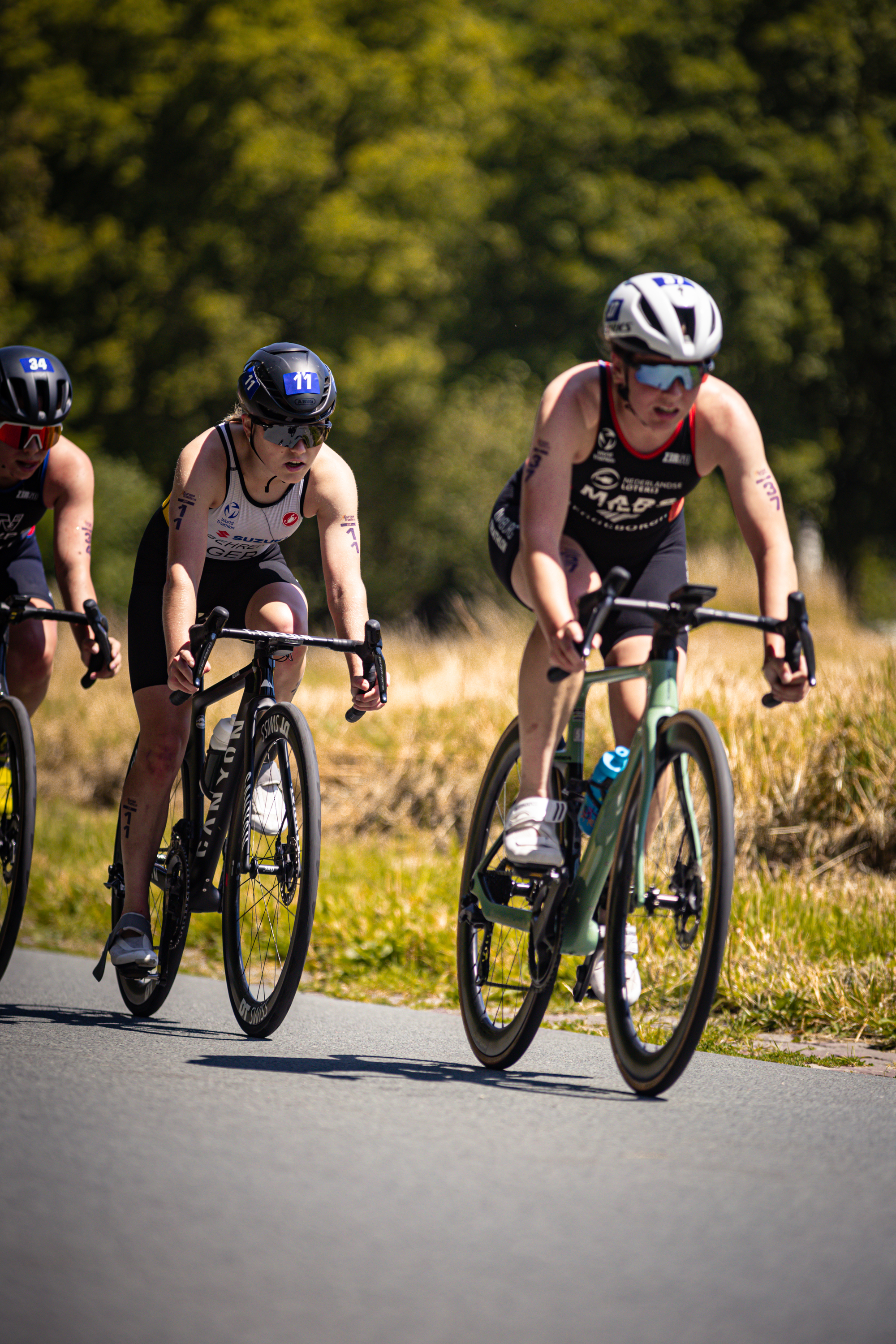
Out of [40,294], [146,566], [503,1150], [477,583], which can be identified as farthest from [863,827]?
[40,294]

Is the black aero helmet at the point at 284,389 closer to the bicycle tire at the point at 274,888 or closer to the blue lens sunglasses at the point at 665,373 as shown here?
the bicycle tire at the point at 274,888

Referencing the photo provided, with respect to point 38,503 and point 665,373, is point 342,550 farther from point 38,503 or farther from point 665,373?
point 38,503

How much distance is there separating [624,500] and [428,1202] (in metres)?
2.32

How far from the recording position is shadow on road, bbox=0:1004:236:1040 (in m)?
5.29

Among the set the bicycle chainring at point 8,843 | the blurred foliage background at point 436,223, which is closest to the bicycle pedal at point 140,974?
the bicycle chainring at point 8,843

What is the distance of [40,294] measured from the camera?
3031cm

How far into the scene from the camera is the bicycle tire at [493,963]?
4.72 metres

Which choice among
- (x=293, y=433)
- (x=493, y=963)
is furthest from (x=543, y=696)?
(x=293, y=433)

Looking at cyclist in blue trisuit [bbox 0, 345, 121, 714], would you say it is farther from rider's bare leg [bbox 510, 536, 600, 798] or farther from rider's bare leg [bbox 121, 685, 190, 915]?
rider's bare leg [bbox 510, 536, 600, 798]

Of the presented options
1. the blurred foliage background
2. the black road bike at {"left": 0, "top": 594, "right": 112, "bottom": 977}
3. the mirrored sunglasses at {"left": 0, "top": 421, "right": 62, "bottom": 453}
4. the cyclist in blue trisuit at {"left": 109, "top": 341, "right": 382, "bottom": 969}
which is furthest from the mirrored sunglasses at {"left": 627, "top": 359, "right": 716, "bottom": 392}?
the blurred foliage background

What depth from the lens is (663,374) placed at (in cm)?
448

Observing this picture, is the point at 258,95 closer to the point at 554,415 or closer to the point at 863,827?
the point at 863,827

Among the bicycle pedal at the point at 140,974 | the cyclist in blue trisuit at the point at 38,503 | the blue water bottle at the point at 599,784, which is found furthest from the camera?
the cyclist in blue trisuit at the point at 38,503

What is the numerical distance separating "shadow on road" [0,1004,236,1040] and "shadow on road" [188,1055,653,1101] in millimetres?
511
